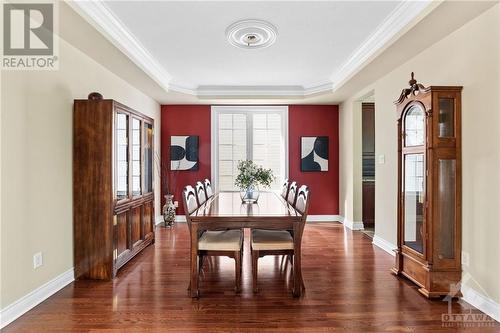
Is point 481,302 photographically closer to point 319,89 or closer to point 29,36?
point 319,89

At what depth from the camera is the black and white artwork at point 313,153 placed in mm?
6617

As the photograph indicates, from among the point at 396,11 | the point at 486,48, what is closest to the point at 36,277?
the point at 396,11

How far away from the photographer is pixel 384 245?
4.46 m

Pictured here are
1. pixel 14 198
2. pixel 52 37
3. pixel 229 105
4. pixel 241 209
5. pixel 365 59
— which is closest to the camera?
pixel 14 198

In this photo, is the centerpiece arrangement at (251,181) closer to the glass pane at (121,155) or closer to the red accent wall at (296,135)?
the glass pane at (121,155)

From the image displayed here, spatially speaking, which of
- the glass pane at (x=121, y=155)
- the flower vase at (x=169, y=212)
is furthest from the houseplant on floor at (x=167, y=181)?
the glass pane at (x=121, y=155)

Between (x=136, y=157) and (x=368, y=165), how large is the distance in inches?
166

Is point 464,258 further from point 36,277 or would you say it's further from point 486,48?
point 36,277

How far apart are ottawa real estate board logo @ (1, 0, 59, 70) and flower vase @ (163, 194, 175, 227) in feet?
11.5

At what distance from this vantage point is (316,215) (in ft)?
22.0

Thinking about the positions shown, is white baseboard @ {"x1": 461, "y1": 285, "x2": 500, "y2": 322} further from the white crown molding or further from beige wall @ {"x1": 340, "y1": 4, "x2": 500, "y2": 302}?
the white crown molding

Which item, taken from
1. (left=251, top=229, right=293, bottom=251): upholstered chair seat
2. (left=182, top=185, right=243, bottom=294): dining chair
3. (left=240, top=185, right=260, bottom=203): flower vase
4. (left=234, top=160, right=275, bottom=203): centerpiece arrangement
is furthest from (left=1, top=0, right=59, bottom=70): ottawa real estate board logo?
(left=251, top=229, right=293, bottom=251): upholstered chair seat

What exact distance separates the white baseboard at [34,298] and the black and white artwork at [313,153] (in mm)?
4566

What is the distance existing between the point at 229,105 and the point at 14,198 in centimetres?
455
